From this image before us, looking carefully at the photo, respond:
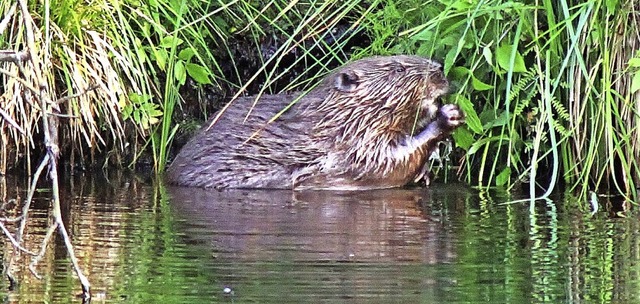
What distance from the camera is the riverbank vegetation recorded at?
5.07m

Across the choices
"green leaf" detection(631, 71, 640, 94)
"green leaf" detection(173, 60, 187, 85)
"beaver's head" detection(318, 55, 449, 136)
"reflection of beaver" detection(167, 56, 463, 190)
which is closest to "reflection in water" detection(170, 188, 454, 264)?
"reflection of beaver" detection(167, 56, 463, 190)

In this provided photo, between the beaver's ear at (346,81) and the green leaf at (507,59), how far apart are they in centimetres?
94

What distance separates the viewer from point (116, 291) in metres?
3.20

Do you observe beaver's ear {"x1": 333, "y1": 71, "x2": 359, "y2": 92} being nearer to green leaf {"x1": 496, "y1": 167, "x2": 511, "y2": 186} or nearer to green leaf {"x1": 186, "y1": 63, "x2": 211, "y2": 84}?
green leaf {"x1": 186, "y1": 63, "x2": 211, "y2": 84}

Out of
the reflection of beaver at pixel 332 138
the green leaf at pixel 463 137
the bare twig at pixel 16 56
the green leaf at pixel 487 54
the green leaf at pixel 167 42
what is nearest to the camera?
the bare twig at pixel 16 56

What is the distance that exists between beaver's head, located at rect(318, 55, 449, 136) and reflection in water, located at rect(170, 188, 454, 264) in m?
0.39

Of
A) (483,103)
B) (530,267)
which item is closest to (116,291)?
(530,267)

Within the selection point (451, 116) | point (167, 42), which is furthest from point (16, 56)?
point (167, 42)

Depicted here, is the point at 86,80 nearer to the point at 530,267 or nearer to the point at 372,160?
the point at 372,160

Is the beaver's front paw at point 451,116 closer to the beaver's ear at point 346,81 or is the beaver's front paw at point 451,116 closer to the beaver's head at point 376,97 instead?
the beaver's head at point 376,97

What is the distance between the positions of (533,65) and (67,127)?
217cm

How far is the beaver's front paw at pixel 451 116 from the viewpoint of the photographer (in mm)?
5398

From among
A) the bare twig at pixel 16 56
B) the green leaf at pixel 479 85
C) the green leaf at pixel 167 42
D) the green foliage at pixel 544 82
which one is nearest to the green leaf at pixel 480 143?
the green foliage at pixel 544 82

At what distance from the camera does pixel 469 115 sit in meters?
5.38
